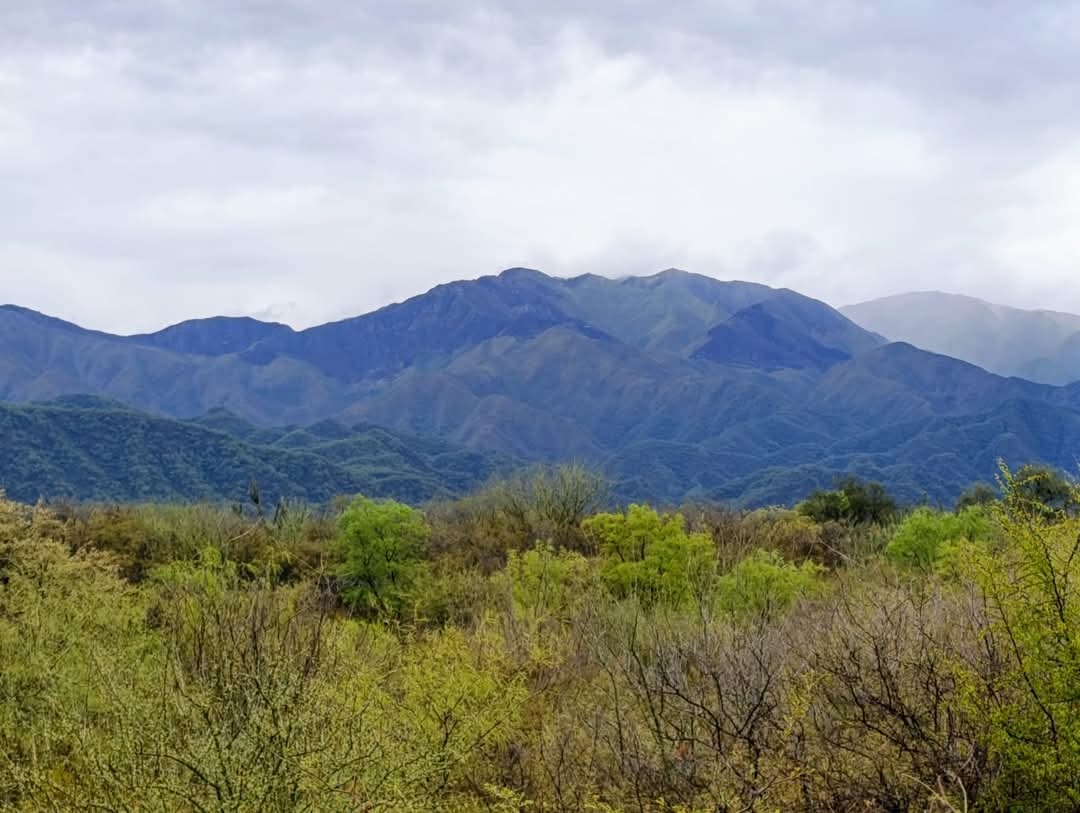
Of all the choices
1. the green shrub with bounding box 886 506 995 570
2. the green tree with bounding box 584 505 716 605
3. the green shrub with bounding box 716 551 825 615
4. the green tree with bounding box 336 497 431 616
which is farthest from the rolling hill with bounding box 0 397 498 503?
the green shrub with bounding box 716 551 825 615

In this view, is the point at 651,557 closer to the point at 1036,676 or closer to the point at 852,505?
the point at 1036,676

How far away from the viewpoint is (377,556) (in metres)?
20.6

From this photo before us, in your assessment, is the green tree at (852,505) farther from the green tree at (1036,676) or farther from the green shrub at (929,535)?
the green tree at (1036,676)

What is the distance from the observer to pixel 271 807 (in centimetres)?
491

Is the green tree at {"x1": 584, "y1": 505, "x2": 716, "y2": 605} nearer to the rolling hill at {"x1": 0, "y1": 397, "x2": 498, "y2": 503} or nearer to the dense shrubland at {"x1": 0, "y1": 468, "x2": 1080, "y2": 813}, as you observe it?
the dense shrubland at {"x1": 0, "y1": 468, "x2": 1080, "y2": 813}

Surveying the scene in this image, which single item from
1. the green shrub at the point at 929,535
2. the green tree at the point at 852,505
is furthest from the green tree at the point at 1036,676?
the green tree at the point at 852,505

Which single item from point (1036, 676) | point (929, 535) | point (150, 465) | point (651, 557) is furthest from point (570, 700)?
point (150, 465)

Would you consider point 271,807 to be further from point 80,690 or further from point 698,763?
point 80,690

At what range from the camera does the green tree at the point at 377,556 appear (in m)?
20.0

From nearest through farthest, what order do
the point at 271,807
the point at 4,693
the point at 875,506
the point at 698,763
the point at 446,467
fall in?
the point at 271,807 → the point at 698,763 → the point at 4,693 → the point at 875,506 → the point at 446,467

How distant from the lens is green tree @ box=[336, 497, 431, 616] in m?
20.0

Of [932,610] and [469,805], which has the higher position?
[932,610]

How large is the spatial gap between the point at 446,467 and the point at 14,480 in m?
90.5

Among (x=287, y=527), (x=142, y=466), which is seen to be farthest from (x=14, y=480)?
(x=287, y=527)
